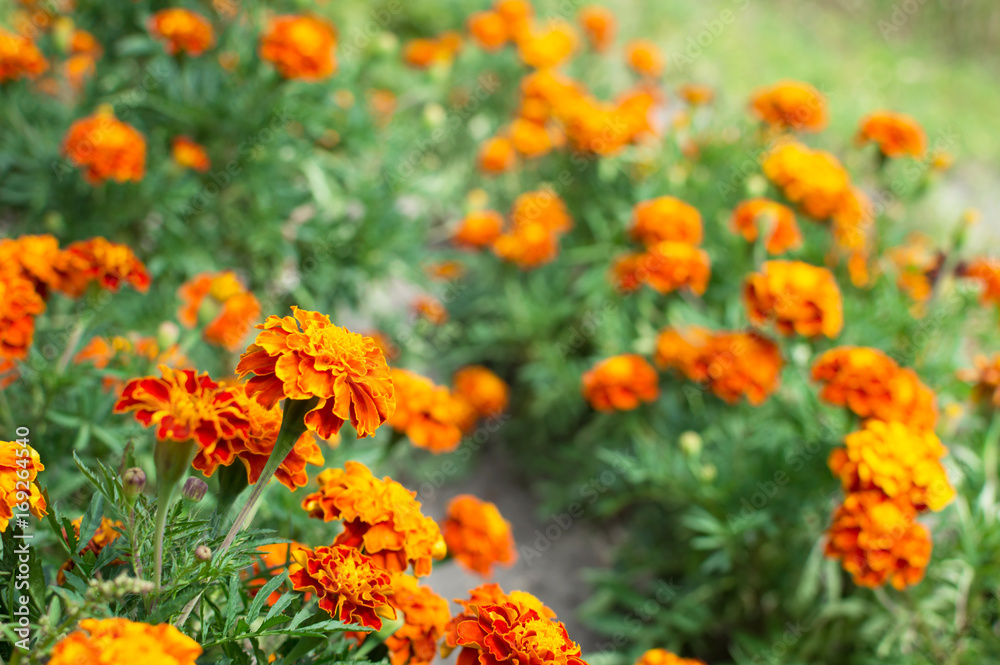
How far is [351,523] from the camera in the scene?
1066 millimetres

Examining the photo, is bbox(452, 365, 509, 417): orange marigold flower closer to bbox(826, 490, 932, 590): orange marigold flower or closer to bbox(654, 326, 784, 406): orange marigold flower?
bbox(654, 326, 784, 406): orange marigold flower

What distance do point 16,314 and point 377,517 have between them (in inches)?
28.3

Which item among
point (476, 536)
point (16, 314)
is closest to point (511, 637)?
point (476, 536)

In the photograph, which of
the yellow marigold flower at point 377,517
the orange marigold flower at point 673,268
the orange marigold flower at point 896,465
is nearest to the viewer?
the yellow marigold flower at point 377,517

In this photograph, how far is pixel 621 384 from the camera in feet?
8.09

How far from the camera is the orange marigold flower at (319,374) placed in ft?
2.90

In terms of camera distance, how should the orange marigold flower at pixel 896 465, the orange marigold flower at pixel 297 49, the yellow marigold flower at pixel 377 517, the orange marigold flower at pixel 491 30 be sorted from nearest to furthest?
the yellow marigold flower at pixel 377 517 < the orange marigold flower at pixel 896 465 < the orange marigold flower at pixel 297 49 < the orange marigold flower at pixel 491 30

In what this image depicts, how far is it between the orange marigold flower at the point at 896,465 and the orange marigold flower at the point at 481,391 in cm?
149

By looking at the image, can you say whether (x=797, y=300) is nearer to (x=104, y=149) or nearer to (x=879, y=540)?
(x=879, y=540)

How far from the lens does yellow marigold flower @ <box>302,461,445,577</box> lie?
1040 mm

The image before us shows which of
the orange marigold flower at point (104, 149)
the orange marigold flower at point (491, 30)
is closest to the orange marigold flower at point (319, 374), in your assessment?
the orange marigold flower at point (104, 149)

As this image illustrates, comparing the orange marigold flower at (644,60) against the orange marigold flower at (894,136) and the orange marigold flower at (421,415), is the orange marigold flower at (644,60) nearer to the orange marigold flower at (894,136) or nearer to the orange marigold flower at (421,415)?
the orange marigold flower at (894,136)

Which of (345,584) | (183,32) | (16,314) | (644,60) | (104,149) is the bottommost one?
(345,584)

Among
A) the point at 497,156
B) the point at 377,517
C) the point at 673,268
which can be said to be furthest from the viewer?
the point at 497,156
